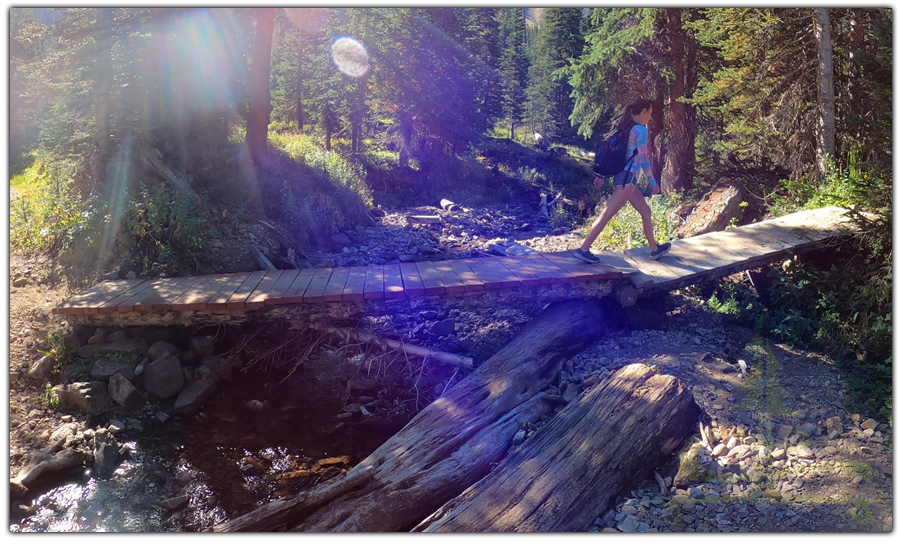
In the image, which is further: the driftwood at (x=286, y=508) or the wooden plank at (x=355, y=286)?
the wooden plank at (x=355, y=286)

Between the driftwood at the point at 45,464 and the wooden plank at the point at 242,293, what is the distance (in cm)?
175

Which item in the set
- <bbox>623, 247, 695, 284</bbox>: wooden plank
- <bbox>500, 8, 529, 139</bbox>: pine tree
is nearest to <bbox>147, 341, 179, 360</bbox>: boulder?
<bbox>623, 247, 695, 284</bbox>: wooden plank

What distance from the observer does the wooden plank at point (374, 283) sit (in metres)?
5.76

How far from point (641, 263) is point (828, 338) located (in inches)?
80.4

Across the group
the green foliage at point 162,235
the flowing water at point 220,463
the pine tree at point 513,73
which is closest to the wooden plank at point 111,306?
the green foliage at point 162,235

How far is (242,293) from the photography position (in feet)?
19.2

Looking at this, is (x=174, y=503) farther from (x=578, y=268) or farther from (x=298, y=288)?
(x=578, y=268)

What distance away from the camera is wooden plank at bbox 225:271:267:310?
18.5 feet

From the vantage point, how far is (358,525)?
375 cm

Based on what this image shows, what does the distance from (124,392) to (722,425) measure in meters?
5.34

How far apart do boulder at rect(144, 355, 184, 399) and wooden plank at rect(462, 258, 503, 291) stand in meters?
3.25

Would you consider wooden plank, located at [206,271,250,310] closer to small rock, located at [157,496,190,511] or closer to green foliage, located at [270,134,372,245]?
small rock, located at [157,496,190,511]

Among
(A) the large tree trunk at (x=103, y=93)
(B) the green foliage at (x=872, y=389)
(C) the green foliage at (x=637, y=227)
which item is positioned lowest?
(B) the green foliage at (x=872, y=389)

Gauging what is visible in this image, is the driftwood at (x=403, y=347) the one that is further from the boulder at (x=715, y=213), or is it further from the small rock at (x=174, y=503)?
the boulder at (x=715, y=213)
